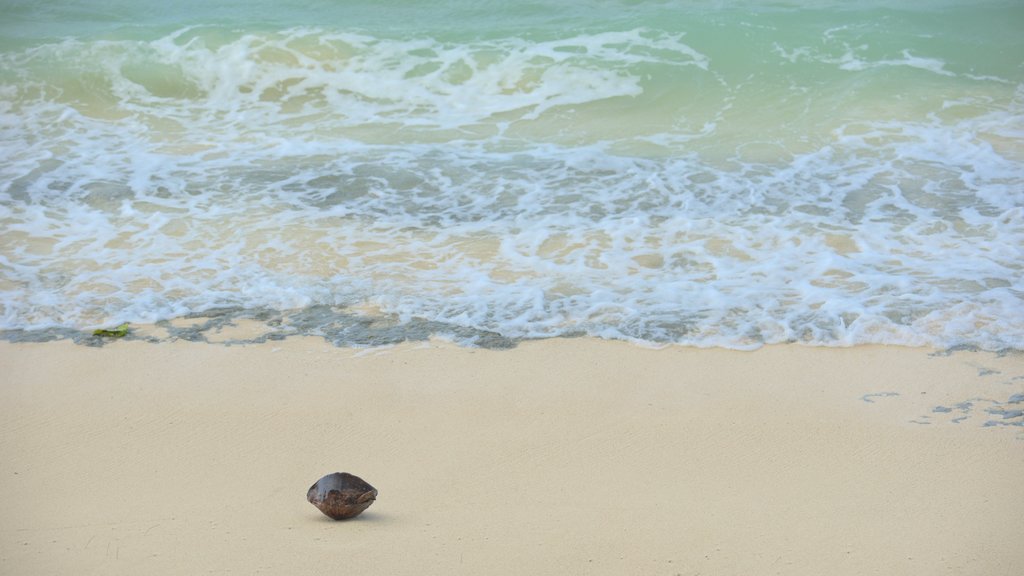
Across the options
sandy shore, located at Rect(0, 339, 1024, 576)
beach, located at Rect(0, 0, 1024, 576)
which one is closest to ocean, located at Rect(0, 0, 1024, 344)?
beach, located at Rect(0, 0, 1024, 576)

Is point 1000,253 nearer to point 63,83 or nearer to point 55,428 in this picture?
point 55,428

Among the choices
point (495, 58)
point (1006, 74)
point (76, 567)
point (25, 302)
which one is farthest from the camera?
point (495, 58)

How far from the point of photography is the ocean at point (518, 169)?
5.05 meters

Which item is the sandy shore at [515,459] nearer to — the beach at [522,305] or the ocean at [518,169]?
the beach at [522,305]

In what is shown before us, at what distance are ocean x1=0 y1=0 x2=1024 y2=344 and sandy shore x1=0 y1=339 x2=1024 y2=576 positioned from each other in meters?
0.38

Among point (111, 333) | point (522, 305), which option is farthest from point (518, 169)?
point (111, 333)

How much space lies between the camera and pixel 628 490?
3.33m

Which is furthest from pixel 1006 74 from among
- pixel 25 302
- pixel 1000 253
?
pixel 25 302

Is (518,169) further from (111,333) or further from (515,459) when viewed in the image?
(515,459)

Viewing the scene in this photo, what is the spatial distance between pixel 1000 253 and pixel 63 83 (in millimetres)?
8156

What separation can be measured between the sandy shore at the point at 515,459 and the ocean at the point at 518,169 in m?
0.38

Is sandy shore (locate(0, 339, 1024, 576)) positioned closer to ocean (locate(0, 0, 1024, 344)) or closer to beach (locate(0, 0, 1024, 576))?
beach (locate(0, 0, 1024, 576))

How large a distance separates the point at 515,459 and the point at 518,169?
3968 mm

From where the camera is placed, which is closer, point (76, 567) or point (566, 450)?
point (76, 567)
